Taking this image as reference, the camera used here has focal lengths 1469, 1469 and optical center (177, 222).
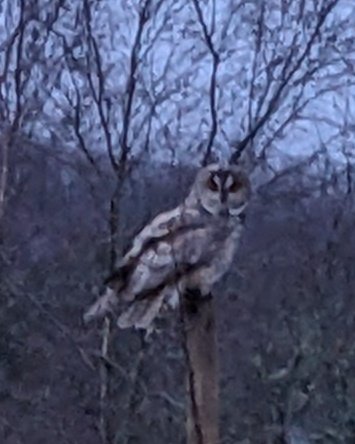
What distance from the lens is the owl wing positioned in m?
3.59

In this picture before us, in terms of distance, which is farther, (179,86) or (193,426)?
(179,86)

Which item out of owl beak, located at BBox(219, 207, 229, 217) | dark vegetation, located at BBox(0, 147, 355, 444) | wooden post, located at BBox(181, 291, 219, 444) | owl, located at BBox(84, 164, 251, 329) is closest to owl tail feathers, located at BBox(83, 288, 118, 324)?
owl, located at BBox(84, 164, 251, 329)

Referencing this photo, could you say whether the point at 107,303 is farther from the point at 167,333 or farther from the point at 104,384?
the point at 104,384

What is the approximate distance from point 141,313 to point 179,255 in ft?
0.57

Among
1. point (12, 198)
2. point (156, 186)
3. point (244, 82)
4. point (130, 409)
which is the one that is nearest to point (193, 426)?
point (130, 409)

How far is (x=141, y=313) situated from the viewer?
367 cm

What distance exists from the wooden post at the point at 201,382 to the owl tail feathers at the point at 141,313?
0.14m

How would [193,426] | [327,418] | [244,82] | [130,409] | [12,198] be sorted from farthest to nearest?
[12,198] < [244,82] < [327,418] < [130,409] < [193,426]

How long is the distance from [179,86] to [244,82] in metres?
0.44

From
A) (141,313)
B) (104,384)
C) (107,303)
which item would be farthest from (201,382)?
(104,384)

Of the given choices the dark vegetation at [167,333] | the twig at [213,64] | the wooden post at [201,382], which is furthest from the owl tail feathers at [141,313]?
the twig at [213,64]

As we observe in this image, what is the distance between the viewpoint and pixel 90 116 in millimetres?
7828

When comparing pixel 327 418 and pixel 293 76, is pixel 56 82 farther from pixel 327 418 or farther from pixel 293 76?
pixel 327 418

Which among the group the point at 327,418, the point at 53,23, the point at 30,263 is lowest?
the point at 327,418
